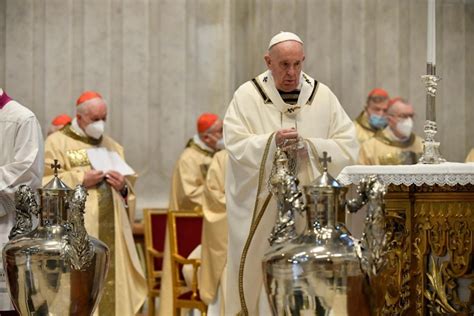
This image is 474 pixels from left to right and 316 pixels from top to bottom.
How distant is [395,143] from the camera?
39.1 feet

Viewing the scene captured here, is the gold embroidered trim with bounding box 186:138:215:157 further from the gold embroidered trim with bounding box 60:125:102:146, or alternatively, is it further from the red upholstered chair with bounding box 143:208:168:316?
the gold embroidered trim with bounding box 60:125:102:146

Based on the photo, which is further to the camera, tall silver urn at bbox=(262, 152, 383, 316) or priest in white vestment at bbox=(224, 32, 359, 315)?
priest in white vestment at bbox=(224, 32, 359, 315)

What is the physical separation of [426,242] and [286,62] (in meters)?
1.44

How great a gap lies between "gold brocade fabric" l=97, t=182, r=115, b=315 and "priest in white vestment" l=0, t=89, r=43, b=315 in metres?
2.05

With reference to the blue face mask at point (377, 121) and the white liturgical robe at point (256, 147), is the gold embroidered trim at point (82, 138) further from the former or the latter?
the blue face mask at point (377, 121)

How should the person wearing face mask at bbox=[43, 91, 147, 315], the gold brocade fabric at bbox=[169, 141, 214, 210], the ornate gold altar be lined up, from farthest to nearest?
the gold brocade fabric at bbox=[169, 141, 214, 210], the person wearing face mask at bbox=[43, 91, 147, 315], the ornate gold altar

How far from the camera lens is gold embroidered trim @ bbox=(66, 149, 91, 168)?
9.62m

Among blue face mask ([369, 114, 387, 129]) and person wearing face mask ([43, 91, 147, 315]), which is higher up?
blue face mask ([369, 114, 387, 129])

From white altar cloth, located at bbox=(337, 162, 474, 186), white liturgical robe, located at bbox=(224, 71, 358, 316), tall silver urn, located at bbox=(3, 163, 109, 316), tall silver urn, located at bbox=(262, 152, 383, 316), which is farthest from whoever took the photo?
white liturgical robe, located at bbox=(224, 71, 358, 316)

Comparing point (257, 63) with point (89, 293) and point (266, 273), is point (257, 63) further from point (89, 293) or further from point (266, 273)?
point (266, 273)

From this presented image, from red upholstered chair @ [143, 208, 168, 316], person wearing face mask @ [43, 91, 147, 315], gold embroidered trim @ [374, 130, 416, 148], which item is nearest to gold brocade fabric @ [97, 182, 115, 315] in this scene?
person wearing face mask @ [43, 91, 147, 315]

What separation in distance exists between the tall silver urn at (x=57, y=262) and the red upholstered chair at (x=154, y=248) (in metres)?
4.49

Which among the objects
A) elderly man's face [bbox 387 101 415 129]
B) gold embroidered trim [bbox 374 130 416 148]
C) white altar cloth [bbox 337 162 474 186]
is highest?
elderly man's face [bbox 387 101 415 129]

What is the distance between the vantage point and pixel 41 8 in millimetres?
12648
